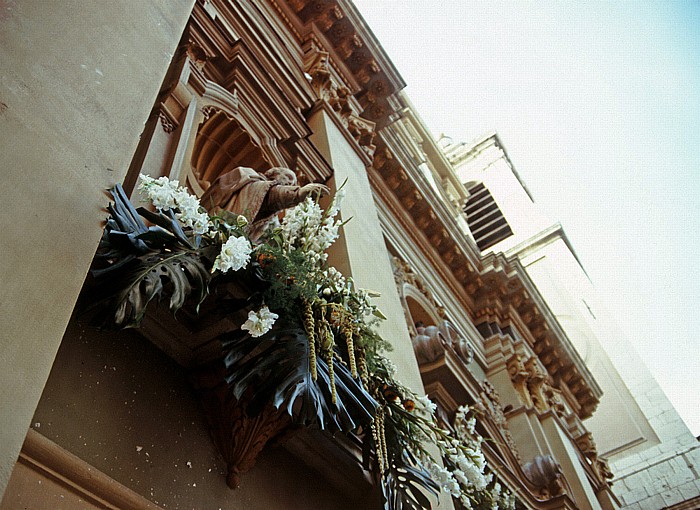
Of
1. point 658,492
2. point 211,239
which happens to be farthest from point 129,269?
point 658,492

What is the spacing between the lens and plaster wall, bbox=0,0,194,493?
2.45m

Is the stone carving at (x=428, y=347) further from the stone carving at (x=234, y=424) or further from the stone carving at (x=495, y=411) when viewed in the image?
the stone carving at (x=234, y=424)

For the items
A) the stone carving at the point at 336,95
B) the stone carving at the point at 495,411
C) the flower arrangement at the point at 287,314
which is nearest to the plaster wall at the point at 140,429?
the flower arrangement at the point at 287,314

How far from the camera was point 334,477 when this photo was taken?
4.58 m

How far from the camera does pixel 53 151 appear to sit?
9.89ft

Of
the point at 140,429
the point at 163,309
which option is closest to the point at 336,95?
the point at 163,309

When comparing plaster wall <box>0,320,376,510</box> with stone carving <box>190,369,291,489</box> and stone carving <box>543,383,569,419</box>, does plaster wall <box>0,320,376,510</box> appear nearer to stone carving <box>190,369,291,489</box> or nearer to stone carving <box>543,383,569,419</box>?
stone carving <box>190,369,291,489</box>

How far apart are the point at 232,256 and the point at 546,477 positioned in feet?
31.0

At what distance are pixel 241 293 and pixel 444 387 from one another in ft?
20.3

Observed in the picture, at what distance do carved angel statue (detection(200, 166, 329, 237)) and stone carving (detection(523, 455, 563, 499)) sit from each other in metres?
8.06

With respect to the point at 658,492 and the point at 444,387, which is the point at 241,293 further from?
the point at 658,492

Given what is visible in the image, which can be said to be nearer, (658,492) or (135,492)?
(135,492)

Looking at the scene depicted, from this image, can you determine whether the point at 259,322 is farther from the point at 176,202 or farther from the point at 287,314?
the point at 176,202

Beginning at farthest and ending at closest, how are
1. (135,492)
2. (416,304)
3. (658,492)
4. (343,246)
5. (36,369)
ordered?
1. (658,492)
2. (416,304)
3. (343,246)
4. (135,492)
5. (36,369)
